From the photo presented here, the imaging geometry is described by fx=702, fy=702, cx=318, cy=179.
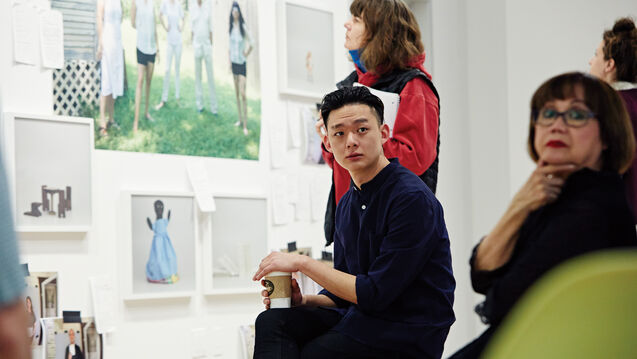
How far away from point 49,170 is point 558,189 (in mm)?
2035

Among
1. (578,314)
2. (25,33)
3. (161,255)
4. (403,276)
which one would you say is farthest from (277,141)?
(578,314)

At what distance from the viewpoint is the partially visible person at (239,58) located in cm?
331

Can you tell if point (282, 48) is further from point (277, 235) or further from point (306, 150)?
point (277, 235)

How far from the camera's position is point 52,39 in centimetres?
272

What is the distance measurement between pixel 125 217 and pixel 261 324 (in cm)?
111

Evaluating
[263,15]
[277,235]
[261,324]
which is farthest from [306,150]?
[261,324]

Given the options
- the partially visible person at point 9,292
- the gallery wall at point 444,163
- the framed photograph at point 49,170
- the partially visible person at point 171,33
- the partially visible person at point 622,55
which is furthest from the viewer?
the partially visible person at point 171,33

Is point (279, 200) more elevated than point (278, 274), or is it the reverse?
point (279, 200)

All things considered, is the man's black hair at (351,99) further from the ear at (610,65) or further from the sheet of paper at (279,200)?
the sheet of paper at (279,200)

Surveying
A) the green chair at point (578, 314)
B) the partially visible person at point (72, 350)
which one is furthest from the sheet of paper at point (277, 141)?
the green chair at point (578, 314)

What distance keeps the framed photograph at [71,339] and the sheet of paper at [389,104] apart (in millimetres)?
1403

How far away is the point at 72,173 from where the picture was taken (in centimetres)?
273

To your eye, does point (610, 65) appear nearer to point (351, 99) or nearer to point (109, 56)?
point (351, 99)

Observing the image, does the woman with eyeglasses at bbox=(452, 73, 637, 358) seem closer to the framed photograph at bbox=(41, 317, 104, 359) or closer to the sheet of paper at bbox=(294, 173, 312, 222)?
the framed photograph at bbox=(41, 317, 104, 359)
